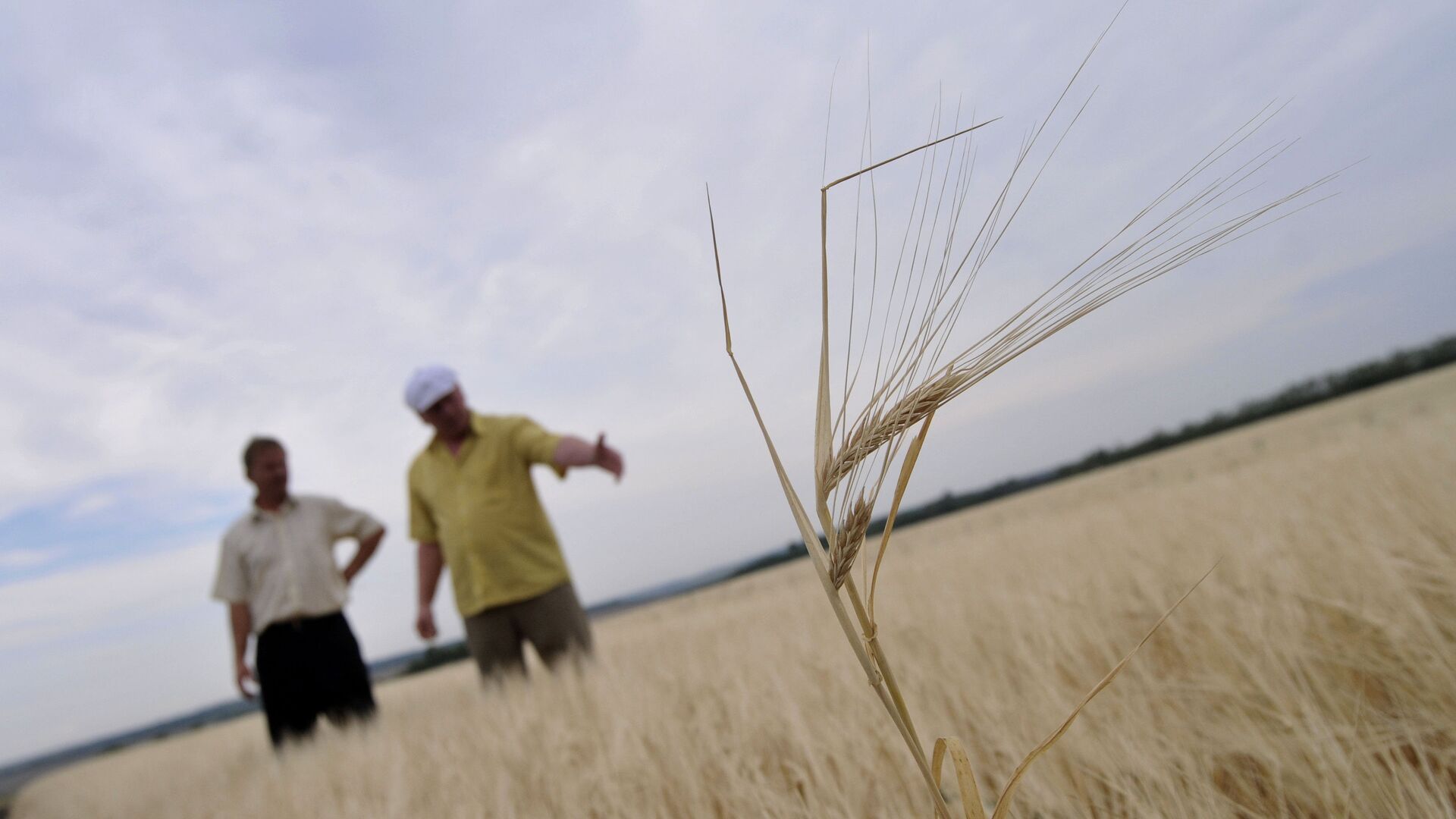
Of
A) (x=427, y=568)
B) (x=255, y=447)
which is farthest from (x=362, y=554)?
(x=255, y=447)

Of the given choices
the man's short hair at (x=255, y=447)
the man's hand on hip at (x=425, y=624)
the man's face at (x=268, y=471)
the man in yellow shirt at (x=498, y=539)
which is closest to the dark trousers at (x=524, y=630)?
the man in yellow shirt at (x=498, y=539)

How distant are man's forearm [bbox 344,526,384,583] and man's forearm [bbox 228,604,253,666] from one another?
0.38 meters

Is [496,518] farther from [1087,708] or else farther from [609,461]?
[1087,708]

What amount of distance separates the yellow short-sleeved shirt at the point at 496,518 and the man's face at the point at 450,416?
1.9 inches

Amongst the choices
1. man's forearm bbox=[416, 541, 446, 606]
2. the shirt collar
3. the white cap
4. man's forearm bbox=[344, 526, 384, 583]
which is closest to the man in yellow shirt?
the white cap

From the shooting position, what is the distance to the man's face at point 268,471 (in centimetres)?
296

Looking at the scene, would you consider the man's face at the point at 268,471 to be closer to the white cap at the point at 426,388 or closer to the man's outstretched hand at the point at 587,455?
the white cap at the point at 426,388

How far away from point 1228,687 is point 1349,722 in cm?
11

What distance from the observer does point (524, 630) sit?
9.35 ft

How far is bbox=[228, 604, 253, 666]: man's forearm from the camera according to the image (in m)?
2.96

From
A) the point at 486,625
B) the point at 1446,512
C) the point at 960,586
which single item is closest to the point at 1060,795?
the point at 1446,512

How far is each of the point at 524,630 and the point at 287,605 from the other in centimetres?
97

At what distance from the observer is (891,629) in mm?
1755

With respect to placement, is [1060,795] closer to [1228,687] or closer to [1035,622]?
[1228,687]
